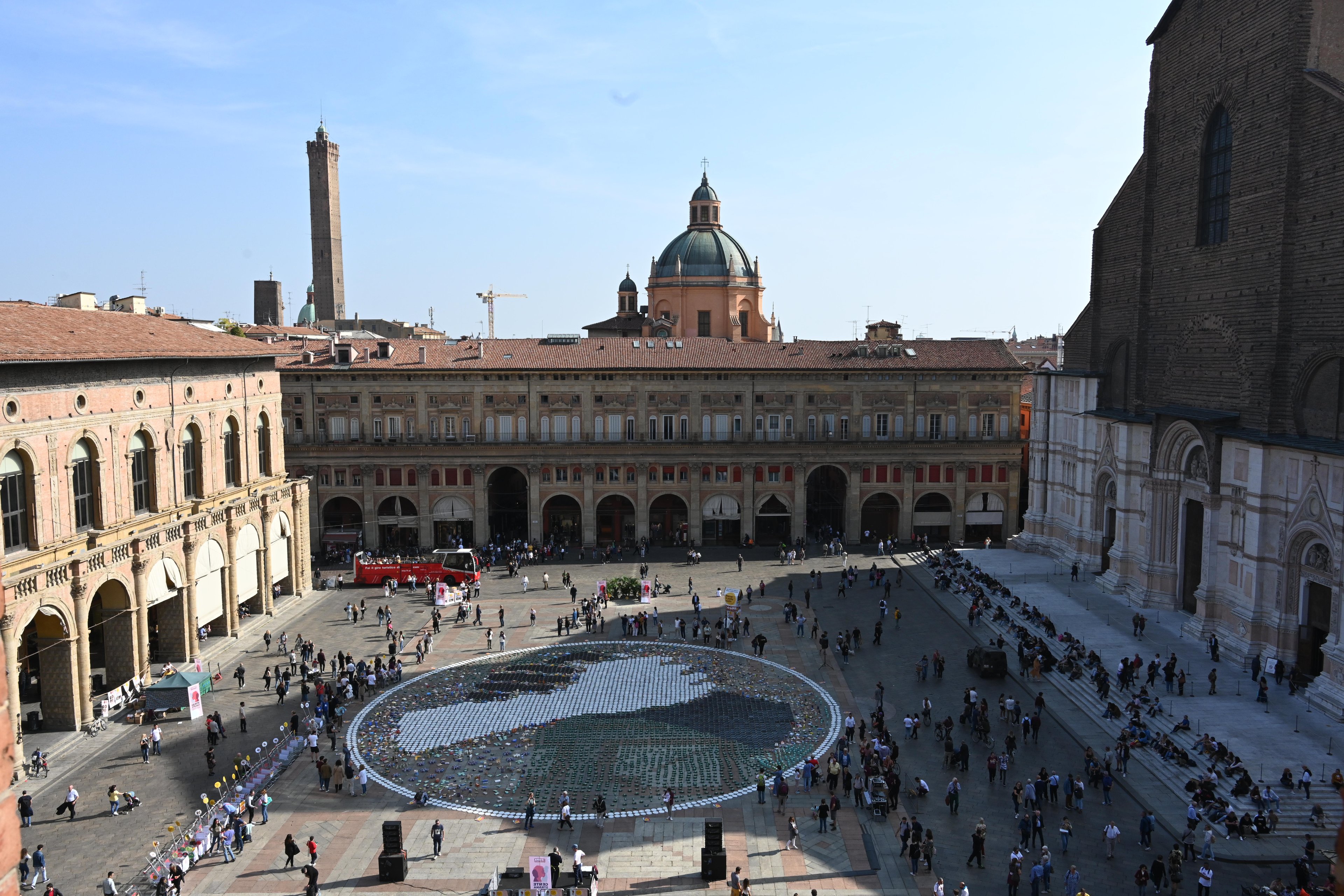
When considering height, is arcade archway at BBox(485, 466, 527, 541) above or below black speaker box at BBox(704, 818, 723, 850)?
above

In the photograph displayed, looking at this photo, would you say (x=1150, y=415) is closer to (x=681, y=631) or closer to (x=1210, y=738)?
(x=1210, y=738)

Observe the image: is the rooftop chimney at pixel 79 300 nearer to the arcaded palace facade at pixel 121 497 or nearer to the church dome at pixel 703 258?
the arcaded palace facade at pixel 121 497

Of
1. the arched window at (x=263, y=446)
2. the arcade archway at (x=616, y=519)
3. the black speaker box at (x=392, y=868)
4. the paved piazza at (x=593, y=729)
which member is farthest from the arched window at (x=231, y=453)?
the black speaker box at (x=392, y=868)

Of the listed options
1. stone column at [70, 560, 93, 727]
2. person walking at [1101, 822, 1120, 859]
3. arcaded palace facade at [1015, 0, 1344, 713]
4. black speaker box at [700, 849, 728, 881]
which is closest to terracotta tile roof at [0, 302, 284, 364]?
stone column at [70, 560, 93, 727]

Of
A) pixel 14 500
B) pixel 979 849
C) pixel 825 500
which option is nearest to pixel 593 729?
pixel 979 849

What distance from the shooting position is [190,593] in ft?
148

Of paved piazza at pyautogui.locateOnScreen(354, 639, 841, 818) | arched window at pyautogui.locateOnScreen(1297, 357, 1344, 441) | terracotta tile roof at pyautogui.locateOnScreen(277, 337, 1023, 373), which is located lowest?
paved piazza at pyautogui.locateOnScreen(354, 639, 841, 818)

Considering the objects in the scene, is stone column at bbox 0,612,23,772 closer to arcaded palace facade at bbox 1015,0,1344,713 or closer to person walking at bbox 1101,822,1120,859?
person walking at bbox 1101,822,1120,859

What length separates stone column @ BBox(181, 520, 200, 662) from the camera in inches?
1766

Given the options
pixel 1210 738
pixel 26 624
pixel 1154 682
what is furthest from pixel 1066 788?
pixel 26 624

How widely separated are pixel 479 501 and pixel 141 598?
3032 centimetres

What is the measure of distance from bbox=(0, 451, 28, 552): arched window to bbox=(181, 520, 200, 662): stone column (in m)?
9.06

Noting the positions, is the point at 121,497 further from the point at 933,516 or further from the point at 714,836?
the point at 933,516

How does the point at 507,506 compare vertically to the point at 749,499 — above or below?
below
